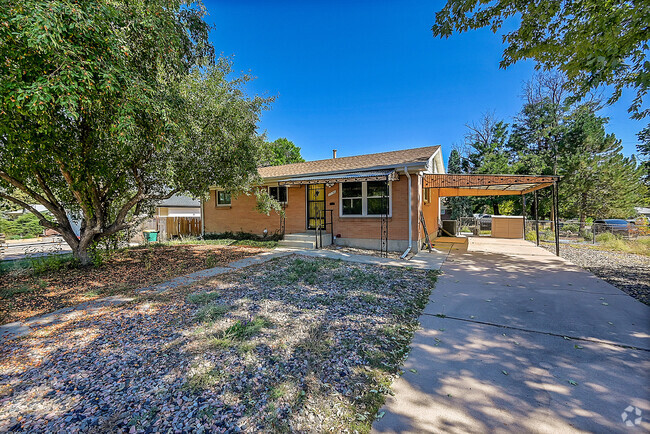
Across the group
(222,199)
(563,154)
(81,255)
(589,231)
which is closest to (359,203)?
(222,199)

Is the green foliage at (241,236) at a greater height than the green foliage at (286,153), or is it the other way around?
the green foliage at (286,153)

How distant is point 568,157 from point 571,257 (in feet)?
53.5

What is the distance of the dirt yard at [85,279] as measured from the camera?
14.6 ft

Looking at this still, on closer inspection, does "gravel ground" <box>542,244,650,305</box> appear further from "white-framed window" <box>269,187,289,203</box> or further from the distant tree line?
the distant tree line

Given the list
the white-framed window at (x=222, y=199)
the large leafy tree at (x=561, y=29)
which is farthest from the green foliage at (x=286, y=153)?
the large leafy tree at (x=561, y=29)

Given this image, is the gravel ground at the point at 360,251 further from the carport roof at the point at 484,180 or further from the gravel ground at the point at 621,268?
the gravel ground at the point at 621,268

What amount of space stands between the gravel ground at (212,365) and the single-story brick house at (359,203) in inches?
196

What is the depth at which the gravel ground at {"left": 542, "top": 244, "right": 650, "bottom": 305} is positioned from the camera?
5240 mm

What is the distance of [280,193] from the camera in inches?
476

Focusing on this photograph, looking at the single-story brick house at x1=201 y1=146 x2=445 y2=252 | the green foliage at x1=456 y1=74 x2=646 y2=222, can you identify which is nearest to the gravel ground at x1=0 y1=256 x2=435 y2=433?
the single-story brick house at x1=201 y1=146 x2=445 y2=252

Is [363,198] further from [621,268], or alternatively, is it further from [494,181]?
[621,268]

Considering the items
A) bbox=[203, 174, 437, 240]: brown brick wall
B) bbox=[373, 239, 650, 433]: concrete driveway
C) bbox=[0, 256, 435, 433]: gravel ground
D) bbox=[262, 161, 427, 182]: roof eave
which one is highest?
bbox=[262, 161, 427, 182]: roof eave

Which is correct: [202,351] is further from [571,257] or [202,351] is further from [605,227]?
[605,227]

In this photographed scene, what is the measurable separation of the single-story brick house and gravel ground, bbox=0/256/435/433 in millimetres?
→ 4986
